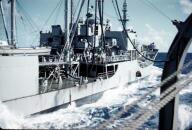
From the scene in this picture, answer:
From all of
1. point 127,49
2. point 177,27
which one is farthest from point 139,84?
point 177,27

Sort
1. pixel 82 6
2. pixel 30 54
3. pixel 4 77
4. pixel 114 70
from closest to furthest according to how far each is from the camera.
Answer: pixel 4 77
pixel 30 54
pixel 82 6
pixel 114 70

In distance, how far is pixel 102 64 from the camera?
2908 cm

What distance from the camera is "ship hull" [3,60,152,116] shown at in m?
17.9

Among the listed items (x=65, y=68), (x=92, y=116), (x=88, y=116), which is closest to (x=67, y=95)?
(x=88, y=116)

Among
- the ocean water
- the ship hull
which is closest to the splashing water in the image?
the ocean water

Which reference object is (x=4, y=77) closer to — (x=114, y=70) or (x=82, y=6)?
(x=82, y=6)

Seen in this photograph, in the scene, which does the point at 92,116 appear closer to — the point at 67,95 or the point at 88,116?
the point at 88,116

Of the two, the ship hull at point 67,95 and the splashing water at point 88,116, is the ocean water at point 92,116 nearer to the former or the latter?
the splashing water at point 88,116

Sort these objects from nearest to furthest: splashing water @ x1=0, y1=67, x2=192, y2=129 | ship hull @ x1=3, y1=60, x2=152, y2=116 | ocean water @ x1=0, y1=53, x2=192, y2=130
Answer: splashing water @ x1=0, y1=67, x2=192, y2=129 < ocean water @ x1=0, y1=53, x2=192, y2=130 < ship hull @ x1=3, y1=60, x2=152, y2=116

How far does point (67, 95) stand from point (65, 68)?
4.31 metres

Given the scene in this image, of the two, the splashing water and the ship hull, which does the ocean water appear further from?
the ship hull

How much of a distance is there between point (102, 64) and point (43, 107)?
431 inches

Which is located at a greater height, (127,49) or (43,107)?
(127,49)

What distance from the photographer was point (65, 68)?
85.5ft
